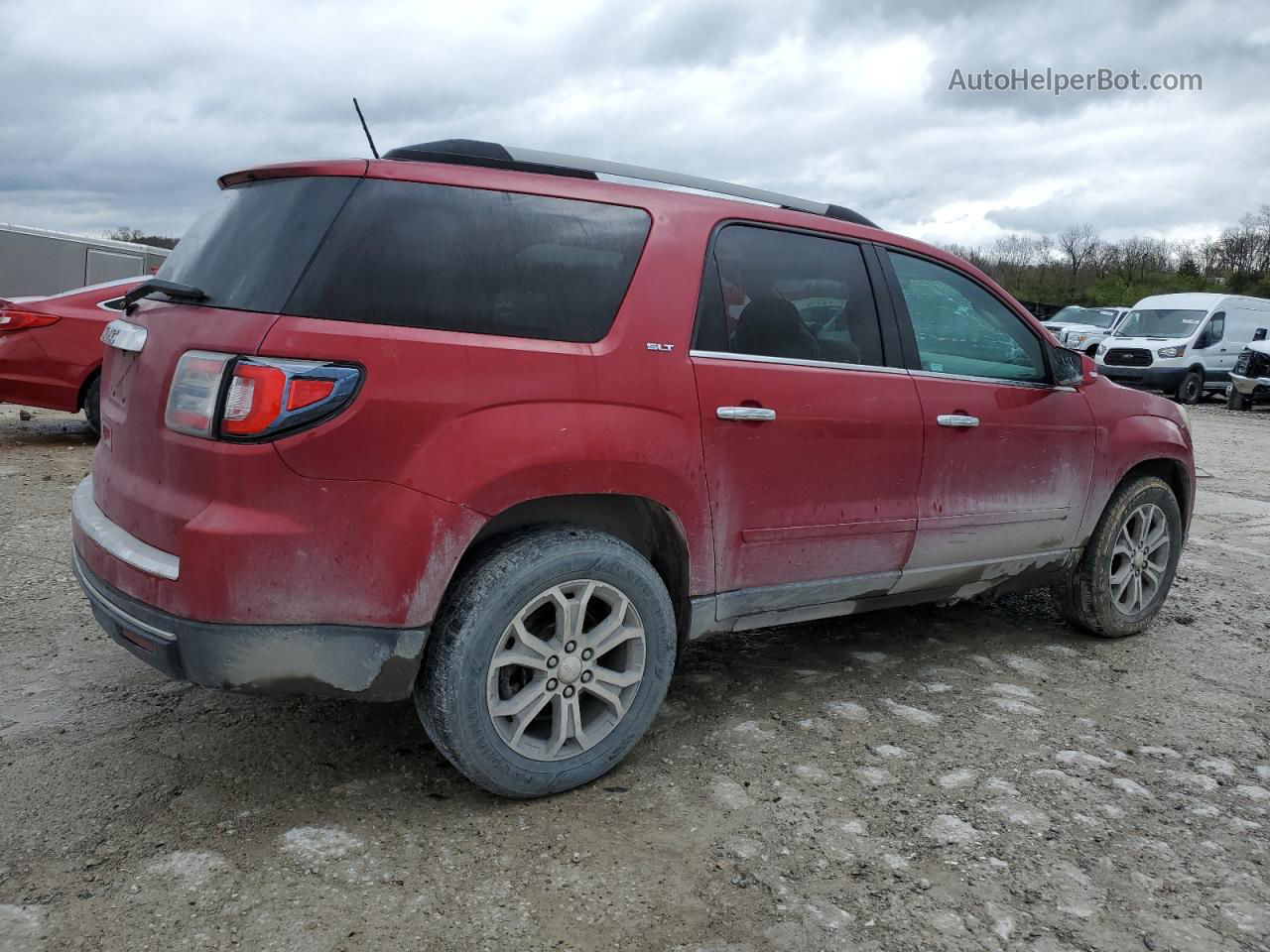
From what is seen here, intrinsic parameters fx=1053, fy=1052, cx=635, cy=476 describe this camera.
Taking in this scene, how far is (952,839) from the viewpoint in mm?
2783

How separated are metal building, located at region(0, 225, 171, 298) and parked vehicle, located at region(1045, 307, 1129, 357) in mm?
19661

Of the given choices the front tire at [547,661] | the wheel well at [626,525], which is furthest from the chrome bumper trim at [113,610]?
the wheel well at [626,525]

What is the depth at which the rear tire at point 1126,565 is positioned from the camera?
4.59 metres

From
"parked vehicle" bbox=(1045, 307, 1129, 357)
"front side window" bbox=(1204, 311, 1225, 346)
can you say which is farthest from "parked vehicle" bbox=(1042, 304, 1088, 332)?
"front side window" bbox=(1204, 311, 1225, 346)

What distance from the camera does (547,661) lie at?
287cm

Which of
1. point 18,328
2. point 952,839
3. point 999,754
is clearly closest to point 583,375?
point 952,839

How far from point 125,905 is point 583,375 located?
168cm

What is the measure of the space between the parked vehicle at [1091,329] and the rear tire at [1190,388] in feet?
12.2

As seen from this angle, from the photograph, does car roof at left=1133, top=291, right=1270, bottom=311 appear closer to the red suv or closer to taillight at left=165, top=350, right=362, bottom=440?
the red suv

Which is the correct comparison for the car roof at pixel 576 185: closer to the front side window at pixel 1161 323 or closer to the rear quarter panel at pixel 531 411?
the rear quarter panel at pixel 531 411

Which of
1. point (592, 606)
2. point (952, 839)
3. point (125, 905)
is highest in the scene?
point (592, 606)

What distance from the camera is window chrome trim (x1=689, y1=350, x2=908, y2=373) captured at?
318 cm

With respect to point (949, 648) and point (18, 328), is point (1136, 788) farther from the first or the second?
point (18, 328)

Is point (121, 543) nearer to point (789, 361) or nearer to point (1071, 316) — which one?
point (789, 361)
